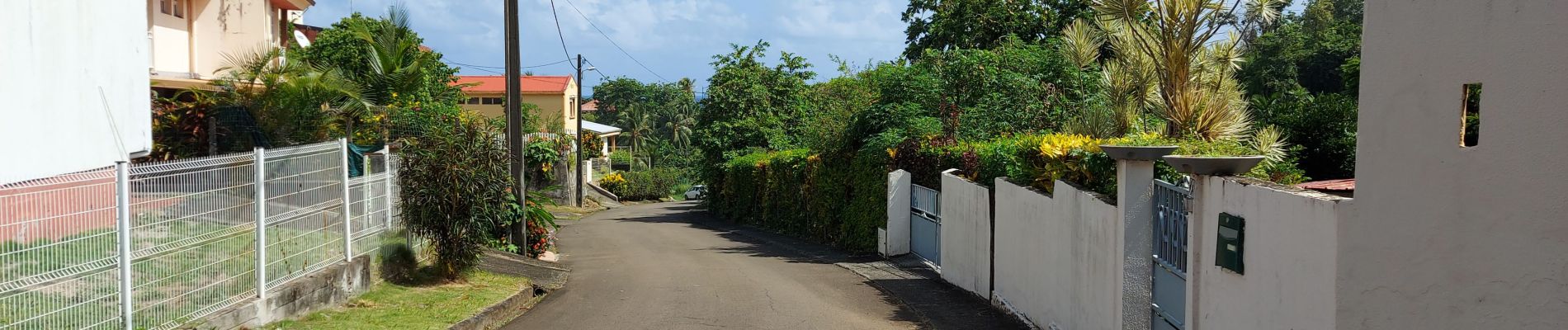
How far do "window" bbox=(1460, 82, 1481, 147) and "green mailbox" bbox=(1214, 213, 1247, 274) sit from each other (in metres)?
1.27

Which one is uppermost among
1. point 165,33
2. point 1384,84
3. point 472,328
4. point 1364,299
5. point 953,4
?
point 953,4

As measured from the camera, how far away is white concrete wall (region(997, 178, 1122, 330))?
8719mm

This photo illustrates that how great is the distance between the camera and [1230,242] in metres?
6.39

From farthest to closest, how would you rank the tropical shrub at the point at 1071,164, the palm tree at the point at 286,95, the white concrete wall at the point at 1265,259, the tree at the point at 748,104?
1. the tree at the point at 748,104
2. the palm tree at the point at 286,95
3. the tropical shrub at the point at 1071,164
4. the white concrete wall at the point at 1265,259

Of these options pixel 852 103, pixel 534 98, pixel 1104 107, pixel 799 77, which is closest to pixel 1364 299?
pixel 1104 107

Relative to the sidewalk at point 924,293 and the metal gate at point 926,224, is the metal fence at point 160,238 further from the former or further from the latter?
the metal gate at point 926,224

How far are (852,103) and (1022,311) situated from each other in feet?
61.5

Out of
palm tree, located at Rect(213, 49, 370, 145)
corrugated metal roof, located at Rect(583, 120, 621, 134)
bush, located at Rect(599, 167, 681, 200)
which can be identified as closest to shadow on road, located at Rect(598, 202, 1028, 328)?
palm tree, located at Rect(213, 49, 370, 145)

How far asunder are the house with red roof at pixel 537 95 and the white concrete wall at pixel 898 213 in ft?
135

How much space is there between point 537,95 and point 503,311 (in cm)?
5319

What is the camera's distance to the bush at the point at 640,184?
59.2 metres

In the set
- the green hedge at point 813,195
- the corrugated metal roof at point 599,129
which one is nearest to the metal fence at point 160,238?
the green hedge at point 813,195

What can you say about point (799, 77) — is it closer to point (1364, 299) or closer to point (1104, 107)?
point (1104, 107)

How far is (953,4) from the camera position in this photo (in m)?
30.8
